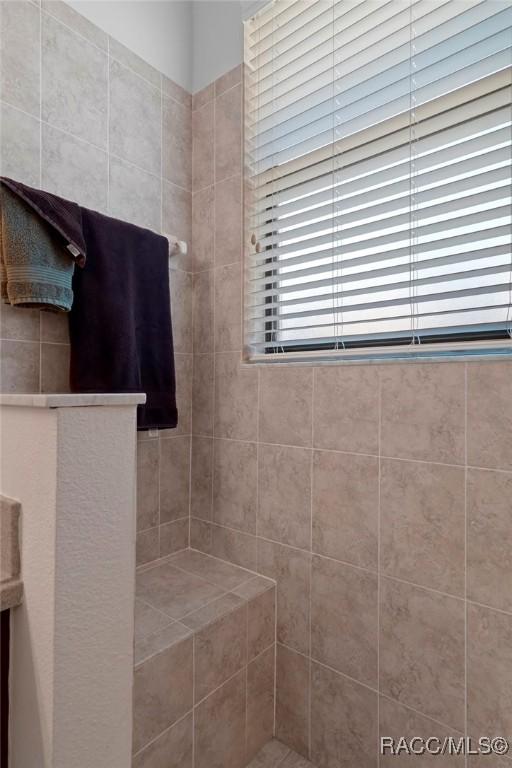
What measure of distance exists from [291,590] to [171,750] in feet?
1.58

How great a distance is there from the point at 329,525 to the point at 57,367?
0.93 metres

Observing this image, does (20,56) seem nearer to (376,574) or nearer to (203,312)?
(203,312)

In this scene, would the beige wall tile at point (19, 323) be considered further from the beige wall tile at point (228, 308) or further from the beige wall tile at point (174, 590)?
the beige wall tile at point (174, 590)

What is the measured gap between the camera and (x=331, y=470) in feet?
3.72

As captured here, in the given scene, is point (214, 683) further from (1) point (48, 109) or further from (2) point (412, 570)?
(1) point (48, 109)

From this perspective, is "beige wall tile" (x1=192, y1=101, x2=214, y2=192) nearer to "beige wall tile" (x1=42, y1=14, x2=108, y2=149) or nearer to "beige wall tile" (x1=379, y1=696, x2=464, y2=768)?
"beige wall tile" (x1=42, y1=14, x2=108, y2=149)

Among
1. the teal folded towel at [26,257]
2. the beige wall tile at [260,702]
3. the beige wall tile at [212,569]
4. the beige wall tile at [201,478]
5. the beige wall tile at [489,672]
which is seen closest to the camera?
the beige wall tile at [489,672]

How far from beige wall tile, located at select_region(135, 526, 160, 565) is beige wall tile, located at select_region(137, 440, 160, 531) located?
0.08 ft

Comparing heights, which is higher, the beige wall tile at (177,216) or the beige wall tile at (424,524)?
the beige wall tile at (177,216)

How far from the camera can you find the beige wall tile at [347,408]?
3.48ft

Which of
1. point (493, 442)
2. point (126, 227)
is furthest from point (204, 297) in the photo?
point (493, 442)

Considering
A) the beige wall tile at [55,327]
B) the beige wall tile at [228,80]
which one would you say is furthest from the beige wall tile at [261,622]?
the beige wall tile at [228,80]

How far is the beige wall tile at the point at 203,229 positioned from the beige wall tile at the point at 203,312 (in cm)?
5

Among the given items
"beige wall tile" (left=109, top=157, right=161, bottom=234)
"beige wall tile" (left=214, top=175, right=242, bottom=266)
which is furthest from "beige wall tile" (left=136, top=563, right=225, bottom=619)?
"beige wall tile" (left=109, top=157, right=161, bottom=234)
